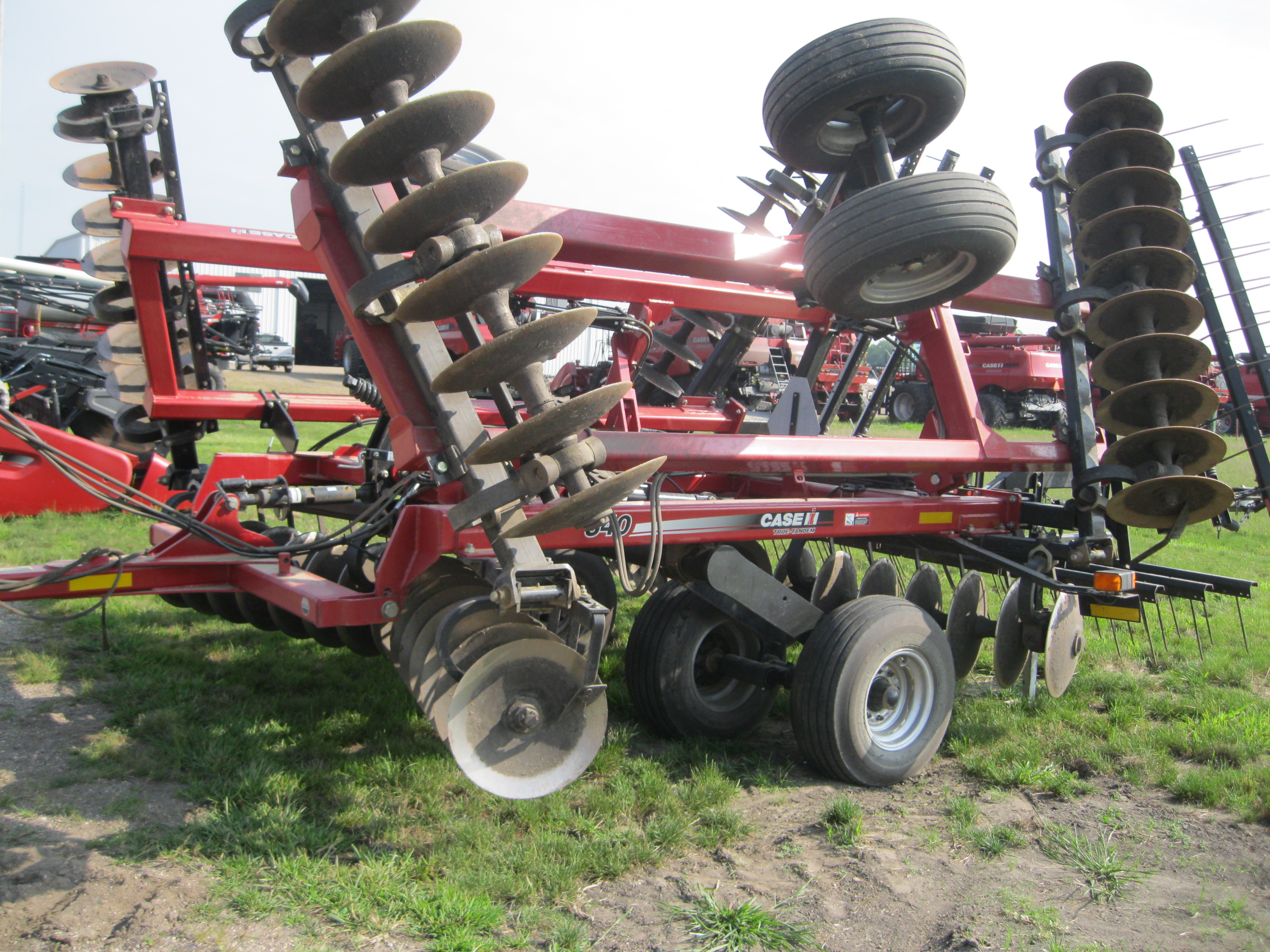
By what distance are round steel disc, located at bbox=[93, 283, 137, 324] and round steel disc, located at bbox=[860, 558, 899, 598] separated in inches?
143

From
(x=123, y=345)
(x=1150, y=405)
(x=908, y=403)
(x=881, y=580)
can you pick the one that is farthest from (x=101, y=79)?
(x=908, y=403)

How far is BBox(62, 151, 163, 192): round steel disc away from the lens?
475 centimetres

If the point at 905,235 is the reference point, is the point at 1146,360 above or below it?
below

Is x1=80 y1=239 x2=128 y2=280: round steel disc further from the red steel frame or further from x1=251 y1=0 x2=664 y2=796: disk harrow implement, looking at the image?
x1=251 y1=0 x2=664 y2=796: disk harrow implement

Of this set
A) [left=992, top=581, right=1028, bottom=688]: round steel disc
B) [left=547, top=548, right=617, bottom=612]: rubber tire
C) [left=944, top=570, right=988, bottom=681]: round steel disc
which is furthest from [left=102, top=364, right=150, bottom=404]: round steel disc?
[left=992, top=581, right=1028, bottom=688]: round steel disc

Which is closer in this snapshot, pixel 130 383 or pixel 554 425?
pixel 554 425

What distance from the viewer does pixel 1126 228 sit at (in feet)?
13.2

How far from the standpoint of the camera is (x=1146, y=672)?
506 centimetres

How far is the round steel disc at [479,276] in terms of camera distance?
233cm

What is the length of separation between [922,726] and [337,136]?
9.59 feet

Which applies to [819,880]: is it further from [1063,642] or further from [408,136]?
[408,136]

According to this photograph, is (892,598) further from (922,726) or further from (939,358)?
(939,358)

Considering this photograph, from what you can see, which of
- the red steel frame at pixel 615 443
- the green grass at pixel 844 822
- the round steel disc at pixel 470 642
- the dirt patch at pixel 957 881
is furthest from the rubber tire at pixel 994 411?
the round steel disc at pixel 470 642

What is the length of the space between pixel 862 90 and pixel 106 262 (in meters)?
3.41
